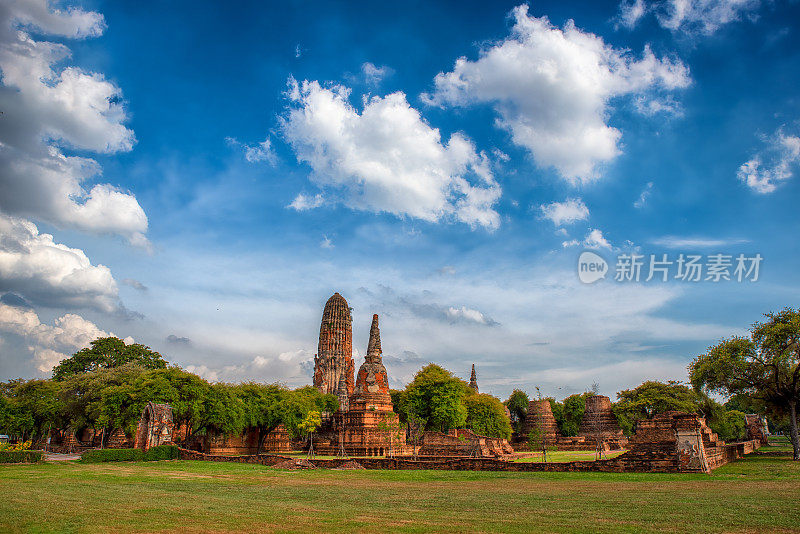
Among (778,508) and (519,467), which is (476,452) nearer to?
(519,467)

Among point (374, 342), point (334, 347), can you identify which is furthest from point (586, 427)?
point (334, 347)

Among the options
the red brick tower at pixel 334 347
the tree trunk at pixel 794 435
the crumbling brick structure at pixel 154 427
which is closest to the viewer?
the tree trunk at pixel 794 435

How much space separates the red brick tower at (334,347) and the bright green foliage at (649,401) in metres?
40.8

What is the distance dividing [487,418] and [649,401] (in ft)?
73.0

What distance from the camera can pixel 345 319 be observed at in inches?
3541

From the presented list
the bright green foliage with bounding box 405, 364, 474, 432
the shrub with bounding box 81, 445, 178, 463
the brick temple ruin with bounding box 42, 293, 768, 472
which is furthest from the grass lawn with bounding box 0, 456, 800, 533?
the bright green foliage with bounding box 405, 364, 474, 432

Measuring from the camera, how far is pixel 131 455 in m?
33.6

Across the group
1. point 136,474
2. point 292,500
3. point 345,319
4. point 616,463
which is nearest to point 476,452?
point 616,463

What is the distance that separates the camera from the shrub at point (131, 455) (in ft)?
105

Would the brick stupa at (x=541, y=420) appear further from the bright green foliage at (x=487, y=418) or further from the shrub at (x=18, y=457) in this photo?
the shrub at (x=18, y=457)

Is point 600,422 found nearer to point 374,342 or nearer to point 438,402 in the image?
point 438,402

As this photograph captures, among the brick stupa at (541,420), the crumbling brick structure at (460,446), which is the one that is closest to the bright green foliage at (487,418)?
the crumbling brick structure at (460,446)

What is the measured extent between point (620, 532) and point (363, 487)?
39.5 ft

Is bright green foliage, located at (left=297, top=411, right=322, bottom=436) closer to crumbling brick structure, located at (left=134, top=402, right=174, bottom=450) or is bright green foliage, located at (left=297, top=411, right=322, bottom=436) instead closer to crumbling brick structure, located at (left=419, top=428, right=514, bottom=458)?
crumbling brick structure, located at (left=419, top=428, right=514, bottom=458)
